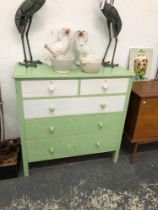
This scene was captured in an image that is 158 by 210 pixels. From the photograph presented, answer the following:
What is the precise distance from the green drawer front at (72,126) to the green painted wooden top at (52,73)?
342mm

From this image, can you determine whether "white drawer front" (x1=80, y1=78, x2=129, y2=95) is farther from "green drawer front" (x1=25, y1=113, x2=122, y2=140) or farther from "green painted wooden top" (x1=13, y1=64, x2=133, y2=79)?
"green drawer front" (x1=25, y1=113, x2=122, y2=140)

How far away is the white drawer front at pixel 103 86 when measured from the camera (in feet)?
4.48

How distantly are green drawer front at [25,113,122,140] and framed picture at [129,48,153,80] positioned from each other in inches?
21.9

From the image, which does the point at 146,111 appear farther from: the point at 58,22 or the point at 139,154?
the point at 58,22

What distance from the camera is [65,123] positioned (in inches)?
58.0

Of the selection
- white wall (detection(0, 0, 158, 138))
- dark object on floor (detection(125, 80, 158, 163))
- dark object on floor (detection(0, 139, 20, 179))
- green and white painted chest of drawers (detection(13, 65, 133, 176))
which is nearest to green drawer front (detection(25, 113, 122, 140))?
green and white painted chest of drawers (detection(13, 65, 133, 176))

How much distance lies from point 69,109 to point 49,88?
24cm

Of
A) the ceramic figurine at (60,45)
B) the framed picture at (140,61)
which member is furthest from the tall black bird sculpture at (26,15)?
the framed picture at (140,61)

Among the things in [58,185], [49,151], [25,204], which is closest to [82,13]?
[49,151]

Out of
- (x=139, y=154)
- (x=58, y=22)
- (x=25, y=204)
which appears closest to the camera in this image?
(x=25, y=204)

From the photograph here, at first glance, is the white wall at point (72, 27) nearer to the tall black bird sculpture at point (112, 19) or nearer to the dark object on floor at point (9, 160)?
the tall black bird sculpture at point (112, 19)

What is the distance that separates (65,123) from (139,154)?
0.97 metres

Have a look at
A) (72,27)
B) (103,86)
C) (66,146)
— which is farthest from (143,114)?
(72,27)

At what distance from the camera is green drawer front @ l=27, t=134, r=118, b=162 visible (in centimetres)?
152
